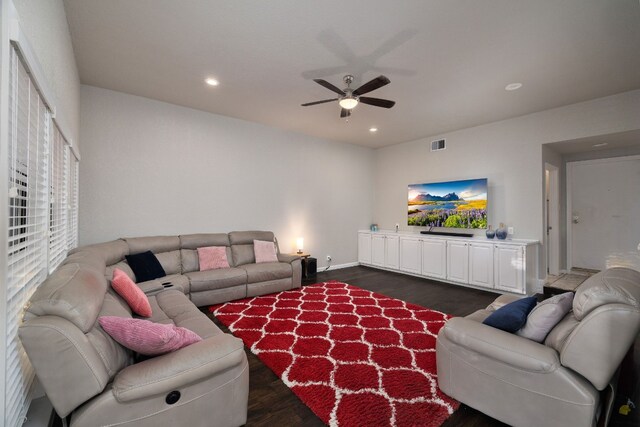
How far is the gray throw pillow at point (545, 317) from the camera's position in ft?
5.54

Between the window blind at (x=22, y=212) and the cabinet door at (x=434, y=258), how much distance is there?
207 inches

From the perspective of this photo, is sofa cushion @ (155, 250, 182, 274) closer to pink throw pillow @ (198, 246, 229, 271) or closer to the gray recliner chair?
pink throw pillow @ (198, 246, 229, 271)

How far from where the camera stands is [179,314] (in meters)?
2.48

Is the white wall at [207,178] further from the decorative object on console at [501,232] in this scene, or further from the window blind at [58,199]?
the decorative object on console at [501,232]

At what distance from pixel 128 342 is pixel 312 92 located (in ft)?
11.2

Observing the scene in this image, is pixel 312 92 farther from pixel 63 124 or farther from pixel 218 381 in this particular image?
pixel 218 381

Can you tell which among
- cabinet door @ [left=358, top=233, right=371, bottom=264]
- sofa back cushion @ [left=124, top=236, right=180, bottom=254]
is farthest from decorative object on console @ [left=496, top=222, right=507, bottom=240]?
sofa back cushion @ [left=124, top=236, right=180, bottom=254]

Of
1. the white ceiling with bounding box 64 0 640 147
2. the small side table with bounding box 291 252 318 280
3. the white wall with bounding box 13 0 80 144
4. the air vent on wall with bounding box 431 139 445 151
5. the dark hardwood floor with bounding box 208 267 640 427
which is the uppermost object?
the white ceiling with bounding box 64 0 640 147

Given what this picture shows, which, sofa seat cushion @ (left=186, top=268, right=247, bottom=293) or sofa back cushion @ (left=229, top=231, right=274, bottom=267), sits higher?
sofa back cushion @ (left=229, top=231, right=274, bottom=267)

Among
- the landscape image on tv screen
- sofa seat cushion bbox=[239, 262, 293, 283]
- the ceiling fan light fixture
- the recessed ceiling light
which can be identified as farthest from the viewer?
the landscape image on tv screen

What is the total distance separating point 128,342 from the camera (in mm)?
1465

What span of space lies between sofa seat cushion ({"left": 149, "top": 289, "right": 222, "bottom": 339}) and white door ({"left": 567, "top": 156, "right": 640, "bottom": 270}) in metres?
6.90

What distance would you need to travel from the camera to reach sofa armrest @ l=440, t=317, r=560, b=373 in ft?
5.02

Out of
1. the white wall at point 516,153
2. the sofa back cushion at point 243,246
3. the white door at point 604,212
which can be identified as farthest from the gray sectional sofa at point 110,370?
the white door at point 604,212
